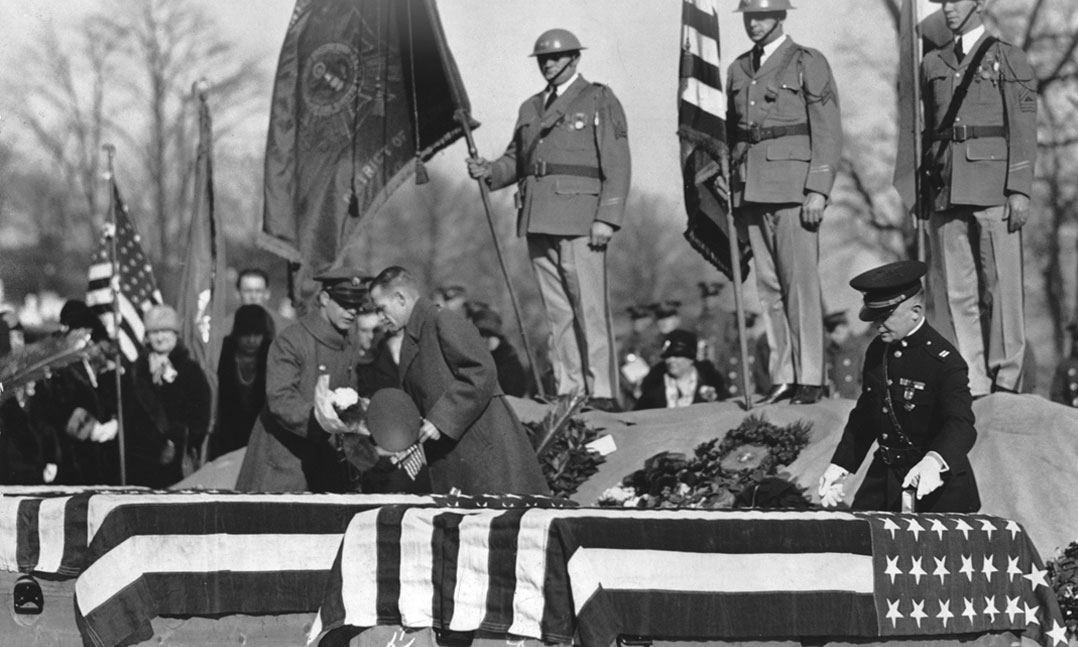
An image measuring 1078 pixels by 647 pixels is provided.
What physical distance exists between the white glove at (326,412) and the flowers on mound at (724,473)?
68.2 inches

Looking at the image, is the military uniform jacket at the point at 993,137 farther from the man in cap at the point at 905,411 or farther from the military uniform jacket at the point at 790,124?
the man in cap at the point at 905,411

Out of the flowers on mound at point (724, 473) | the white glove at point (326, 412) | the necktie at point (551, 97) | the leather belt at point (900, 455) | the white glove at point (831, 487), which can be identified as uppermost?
the necktie at point (551, 97)

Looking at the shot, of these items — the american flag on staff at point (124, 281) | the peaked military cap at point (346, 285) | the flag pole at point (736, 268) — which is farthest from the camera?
the american flag on staff at point (124, 281)

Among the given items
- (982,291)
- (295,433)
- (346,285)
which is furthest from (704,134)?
(295,433)

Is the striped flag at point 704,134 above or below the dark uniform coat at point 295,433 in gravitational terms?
above

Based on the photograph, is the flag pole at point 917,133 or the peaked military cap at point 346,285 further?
the flag pole at point 917,133

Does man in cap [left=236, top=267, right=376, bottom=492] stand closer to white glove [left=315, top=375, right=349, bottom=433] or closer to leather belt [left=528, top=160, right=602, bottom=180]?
white glove [left=315, top=375, right=349, bottom=433]

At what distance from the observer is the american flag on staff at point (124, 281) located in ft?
58.3

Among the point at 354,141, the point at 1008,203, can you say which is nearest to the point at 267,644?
the point at 1008,203

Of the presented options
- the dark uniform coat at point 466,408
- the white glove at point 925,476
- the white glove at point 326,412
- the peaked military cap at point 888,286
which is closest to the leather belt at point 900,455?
the white glove at point 925,476

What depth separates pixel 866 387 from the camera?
967cm

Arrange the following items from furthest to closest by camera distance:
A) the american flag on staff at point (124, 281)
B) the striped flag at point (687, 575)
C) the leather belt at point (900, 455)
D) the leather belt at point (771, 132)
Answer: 1. the american flag on staff at point (124, 281)
2. the leather belt at point (771, 132)
3. the leather belt at point (900, 455)
4. the striped flag at point (687, 575)

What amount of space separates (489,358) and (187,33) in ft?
74.4

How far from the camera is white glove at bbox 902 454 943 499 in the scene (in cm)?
888
